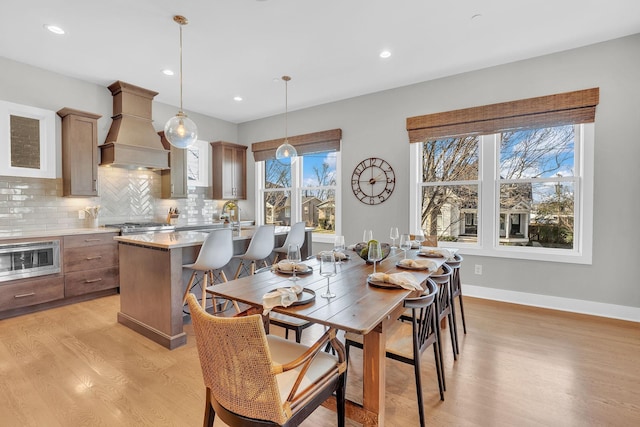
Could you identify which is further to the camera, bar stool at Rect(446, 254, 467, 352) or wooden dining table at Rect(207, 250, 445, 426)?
bar stool at Rect(446, 254, 467, 352)

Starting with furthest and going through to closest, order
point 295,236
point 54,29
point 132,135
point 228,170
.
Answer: point 228,170, point 132,135, point 295,236, point 54,29

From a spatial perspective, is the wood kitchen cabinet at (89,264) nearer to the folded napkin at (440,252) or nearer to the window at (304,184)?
the window at (304,184)

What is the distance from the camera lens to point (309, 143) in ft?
17.5

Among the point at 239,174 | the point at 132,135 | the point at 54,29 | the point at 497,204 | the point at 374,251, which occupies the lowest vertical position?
the point at 374,251

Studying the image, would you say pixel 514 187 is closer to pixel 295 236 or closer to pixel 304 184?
pixel 295 236

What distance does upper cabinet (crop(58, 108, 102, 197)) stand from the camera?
13.3ft

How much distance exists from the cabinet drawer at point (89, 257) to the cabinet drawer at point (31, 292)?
0.19 m

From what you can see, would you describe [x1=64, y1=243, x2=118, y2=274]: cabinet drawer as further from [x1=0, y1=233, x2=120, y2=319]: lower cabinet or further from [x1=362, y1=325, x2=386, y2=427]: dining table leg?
[x1=362, y1=325, x2=386, y2=427]: dining table leg

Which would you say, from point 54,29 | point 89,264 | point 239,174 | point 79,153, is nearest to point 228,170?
point 239,174

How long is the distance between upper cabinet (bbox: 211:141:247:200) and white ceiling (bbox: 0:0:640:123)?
5.43ft

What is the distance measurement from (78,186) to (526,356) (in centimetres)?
540

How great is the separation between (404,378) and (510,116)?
3.25 m

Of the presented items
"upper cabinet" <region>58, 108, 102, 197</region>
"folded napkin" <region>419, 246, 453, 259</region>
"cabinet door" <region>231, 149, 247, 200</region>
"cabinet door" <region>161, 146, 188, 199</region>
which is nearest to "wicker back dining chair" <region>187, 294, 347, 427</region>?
"folded napkin" <region>419, 246, 453, 259</region>

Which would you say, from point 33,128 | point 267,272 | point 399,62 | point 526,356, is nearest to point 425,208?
point 399,62
